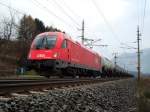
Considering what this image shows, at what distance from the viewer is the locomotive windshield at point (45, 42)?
23.1 m

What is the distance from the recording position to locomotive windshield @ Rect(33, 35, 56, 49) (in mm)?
23078

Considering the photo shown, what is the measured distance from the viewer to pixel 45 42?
2327 cm

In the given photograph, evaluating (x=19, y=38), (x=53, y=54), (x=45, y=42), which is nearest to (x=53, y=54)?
(x=53, y=54)

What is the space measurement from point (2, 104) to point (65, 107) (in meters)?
2.62

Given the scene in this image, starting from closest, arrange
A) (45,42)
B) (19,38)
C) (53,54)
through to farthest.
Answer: (53,54), (45,42), (19,38)

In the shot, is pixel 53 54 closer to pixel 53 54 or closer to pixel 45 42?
pixel 53 54

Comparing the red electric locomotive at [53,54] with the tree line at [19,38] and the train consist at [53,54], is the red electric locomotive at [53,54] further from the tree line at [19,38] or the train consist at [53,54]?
the tree line at [19,38]

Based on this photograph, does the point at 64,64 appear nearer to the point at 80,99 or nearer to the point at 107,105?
the point at 107,105

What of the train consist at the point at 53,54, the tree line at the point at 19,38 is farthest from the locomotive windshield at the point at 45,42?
the tree line at the point at 19,38

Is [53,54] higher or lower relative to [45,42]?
lower

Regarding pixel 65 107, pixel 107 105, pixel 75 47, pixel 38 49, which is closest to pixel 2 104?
pixel 65 107

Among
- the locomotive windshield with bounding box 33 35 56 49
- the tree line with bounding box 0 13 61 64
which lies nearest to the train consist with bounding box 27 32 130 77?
the locomotive windshield with bounding box 33 35 56 49

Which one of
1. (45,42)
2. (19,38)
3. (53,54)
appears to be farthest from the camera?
(19,38)

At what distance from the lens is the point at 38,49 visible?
22.9 m
